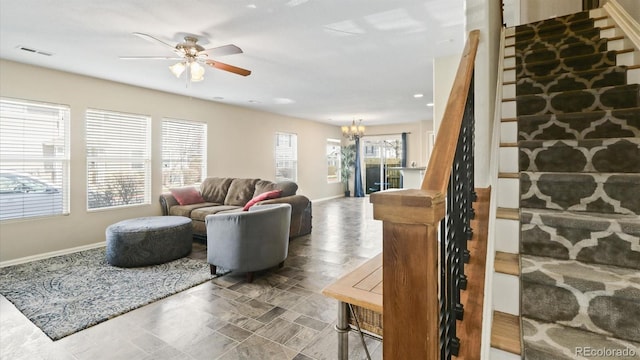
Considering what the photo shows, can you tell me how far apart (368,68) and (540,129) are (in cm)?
261

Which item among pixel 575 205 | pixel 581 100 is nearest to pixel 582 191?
pixel 575 205

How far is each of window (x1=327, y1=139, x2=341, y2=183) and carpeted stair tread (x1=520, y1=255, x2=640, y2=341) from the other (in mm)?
9015

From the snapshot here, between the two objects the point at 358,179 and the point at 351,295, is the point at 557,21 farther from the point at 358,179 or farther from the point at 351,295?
the point at 358,179

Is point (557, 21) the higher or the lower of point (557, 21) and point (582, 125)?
the higher

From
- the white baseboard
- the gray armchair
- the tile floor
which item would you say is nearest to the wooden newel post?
the tile floor

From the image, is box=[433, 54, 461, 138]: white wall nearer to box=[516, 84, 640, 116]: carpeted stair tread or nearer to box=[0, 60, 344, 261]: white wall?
box=[516, 84, 640, 116]: carpeted stair tread

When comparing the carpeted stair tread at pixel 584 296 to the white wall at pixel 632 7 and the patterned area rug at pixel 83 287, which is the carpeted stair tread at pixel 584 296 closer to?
the white wall at pixel 632 7

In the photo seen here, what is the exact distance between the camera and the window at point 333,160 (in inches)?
404

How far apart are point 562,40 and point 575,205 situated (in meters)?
2.31

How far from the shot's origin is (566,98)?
84.5 inches

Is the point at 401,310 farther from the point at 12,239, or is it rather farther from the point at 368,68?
the point at 12,239

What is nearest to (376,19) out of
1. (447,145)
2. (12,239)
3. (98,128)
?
(447,145)

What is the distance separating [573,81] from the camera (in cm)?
231

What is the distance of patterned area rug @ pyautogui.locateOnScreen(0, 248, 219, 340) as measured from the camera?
7.92 ft
